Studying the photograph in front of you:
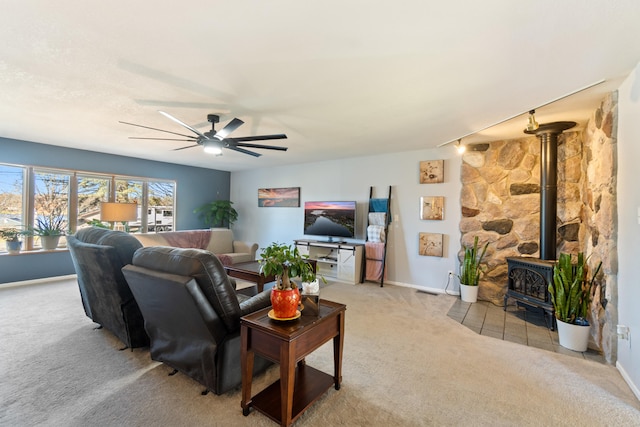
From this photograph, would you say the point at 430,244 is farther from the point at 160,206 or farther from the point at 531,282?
the point at 160,206

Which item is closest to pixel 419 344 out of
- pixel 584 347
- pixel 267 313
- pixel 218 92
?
pixel 584 347

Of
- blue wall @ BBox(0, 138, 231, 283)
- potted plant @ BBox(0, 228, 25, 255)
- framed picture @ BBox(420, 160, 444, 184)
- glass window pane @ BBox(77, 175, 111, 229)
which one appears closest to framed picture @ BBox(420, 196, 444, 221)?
framed picture @ BBox(420, 160, 444, 184)

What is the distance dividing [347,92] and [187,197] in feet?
17.8

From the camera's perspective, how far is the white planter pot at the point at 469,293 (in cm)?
402

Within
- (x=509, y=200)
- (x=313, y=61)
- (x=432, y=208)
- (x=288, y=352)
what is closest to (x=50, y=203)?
(x=313, y=61)

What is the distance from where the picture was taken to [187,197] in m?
6.71

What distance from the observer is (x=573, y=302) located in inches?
106

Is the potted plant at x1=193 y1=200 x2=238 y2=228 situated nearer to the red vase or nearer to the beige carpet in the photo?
the beige carpet

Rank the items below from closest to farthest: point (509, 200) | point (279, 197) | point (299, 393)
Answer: point (299, 393)
point (509, 200)
point (279, 197)

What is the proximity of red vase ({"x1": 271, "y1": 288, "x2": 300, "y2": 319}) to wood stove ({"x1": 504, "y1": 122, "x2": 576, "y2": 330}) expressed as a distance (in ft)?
10.1

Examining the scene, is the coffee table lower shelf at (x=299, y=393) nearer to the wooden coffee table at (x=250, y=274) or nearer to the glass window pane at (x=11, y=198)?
the wooden coffee table at (x=250, y=274)

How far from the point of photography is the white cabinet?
4.97 meters

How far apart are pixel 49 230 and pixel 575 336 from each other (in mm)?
7261

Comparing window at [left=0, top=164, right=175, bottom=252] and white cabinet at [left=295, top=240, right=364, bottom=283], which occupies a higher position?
window at [left=0, top=164, right=175, bottom=252]
